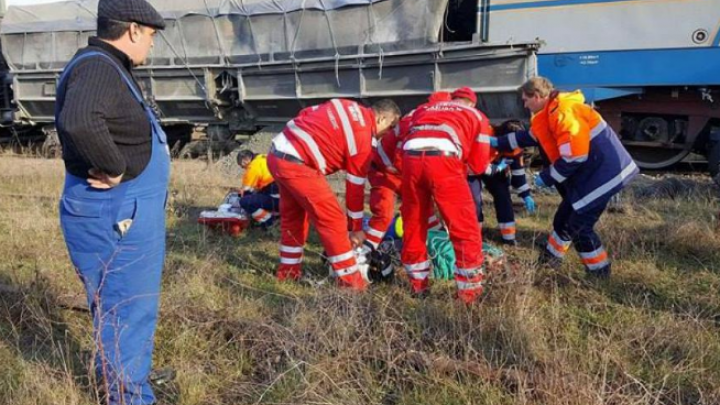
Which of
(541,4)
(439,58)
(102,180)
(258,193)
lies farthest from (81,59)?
(541,4)

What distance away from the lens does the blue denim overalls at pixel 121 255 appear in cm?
233

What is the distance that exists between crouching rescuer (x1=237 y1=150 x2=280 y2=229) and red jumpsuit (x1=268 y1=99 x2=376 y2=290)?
5.40 ft

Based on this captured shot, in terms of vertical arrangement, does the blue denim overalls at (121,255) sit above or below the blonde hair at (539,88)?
below

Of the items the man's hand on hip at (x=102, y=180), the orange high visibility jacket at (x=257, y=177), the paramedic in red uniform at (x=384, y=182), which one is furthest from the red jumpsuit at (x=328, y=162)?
the orange high visibility jacket at (x=257, y=177)

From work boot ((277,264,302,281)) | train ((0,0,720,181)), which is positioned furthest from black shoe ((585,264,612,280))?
train ((0,0,720,181))

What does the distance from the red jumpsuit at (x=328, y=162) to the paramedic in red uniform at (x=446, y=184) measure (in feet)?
1.19

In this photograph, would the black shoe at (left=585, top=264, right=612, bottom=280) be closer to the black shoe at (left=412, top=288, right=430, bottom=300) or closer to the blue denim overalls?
the black shoe at (left=412, top=288, right=430, bottom=300)

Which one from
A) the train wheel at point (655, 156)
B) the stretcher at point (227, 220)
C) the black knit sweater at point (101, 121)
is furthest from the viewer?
the train wheel at point (655, 156)

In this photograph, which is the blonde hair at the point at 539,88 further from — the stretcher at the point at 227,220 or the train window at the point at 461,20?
the train window at the point at 461,20

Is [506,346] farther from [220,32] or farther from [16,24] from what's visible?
[16,24]

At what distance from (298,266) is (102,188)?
240 cm

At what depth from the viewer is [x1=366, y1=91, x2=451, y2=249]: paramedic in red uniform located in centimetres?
496

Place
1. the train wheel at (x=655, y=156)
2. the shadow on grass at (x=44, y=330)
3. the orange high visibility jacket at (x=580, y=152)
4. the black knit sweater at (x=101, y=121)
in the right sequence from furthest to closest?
the train wheel at (x=655, y=156)
the orange high visibility jacket at (x=580, y=152)
the shadow on grass at (x=44, y=330)
the black knit sweater at (x=101, y=121)

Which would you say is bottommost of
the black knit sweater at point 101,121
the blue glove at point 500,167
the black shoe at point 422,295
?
the black shoe at point 422,295
